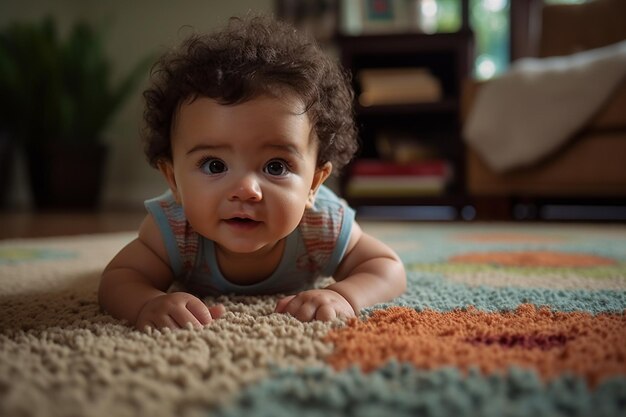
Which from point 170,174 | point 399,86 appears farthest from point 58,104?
point 170,174

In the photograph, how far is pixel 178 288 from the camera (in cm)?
75

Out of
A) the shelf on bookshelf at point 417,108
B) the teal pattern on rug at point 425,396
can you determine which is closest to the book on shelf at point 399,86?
A: the shelf on bookshelf at point 417,108

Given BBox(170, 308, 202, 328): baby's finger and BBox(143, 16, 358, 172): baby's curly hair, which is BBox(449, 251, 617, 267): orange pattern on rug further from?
BBox(170, 308, 202, 328): baby's finger

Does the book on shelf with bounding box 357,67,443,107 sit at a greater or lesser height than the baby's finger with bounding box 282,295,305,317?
greater

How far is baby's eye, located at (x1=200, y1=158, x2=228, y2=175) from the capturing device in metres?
0.57

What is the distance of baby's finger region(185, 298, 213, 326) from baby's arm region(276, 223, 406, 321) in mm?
72

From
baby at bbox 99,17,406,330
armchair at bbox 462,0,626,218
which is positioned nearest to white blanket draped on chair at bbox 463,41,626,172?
armchair at bbox 462,0,626,218

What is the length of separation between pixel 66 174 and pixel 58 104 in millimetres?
319

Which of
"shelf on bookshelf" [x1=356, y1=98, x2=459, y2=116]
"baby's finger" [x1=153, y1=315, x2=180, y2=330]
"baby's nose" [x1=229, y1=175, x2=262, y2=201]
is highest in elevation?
"baby's nose" [x1=229, y1=175, x2=262, y2=201]

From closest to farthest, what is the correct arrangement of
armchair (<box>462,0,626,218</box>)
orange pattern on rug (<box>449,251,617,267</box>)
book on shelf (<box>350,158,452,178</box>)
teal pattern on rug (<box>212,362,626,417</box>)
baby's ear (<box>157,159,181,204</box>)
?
teal pattern on rug (<box>212,362,626,417</box>)
baby's ear (<box>157,159,181,204</box>)
orange pattern on rug (<box>449,251,617,267</box>)
armchair (<box>462,0,626,218</box>)
book on shelf (<box>350,158,452,178</box>)

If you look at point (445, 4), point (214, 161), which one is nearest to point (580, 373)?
point (214, 161)

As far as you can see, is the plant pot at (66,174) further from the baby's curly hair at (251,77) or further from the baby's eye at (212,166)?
the baby's eye at (212,166)

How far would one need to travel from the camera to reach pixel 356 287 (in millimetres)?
599

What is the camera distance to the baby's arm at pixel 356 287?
1.72ft
